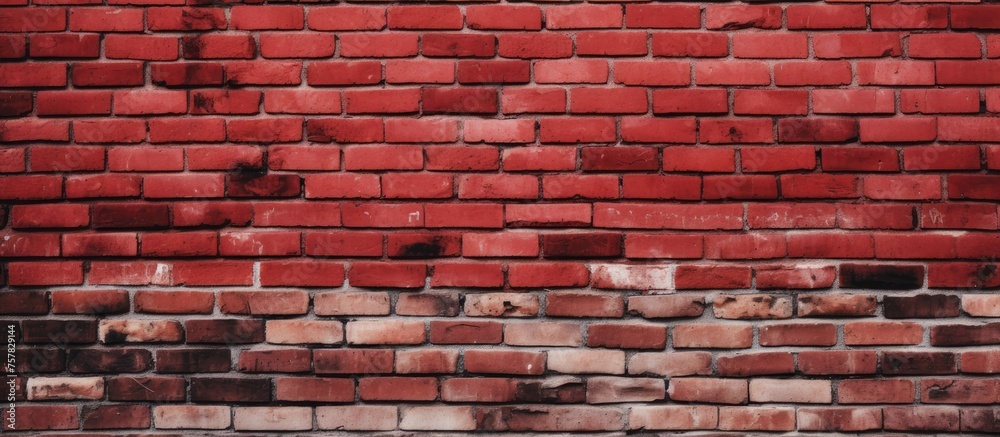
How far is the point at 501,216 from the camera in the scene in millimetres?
1803

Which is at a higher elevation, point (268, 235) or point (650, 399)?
point (268, 235)

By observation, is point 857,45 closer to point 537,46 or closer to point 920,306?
point 920,306

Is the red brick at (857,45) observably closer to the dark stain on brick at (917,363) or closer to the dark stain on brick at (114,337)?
the dark stain on brick at (917,363)

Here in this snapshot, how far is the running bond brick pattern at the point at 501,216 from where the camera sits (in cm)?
180

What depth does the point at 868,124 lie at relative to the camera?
1.81m

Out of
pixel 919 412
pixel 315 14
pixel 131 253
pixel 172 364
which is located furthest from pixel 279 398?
pixel 919 412

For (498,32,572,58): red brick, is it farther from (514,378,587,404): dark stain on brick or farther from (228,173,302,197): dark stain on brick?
(514,378,587,404): dark stain on brick

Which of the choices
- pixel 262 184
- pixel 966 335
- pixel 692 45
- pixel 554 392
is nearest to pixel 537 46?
pixel 692 45

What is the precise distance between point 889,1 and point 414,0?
4.49ft

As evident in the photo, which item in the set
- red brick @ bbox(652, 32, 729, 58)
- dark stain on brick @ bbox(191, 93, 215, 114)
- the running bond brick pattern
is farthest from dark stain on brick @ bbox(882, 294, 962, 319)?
dark stain on brick @ bbox(191, 93, 215, 114)

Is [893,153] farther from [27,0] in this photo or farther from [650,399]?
[27,0]

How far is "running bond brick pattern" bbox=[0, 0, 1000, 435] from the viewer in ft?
5.92

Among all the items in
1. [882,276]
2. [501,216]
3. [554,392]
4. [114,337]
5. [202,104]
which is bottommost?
[554,392]

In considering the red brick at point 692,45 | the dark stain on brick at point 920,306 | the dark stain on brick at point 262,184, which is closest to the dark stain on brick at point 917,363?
the dark stain on brick at point 920,306
